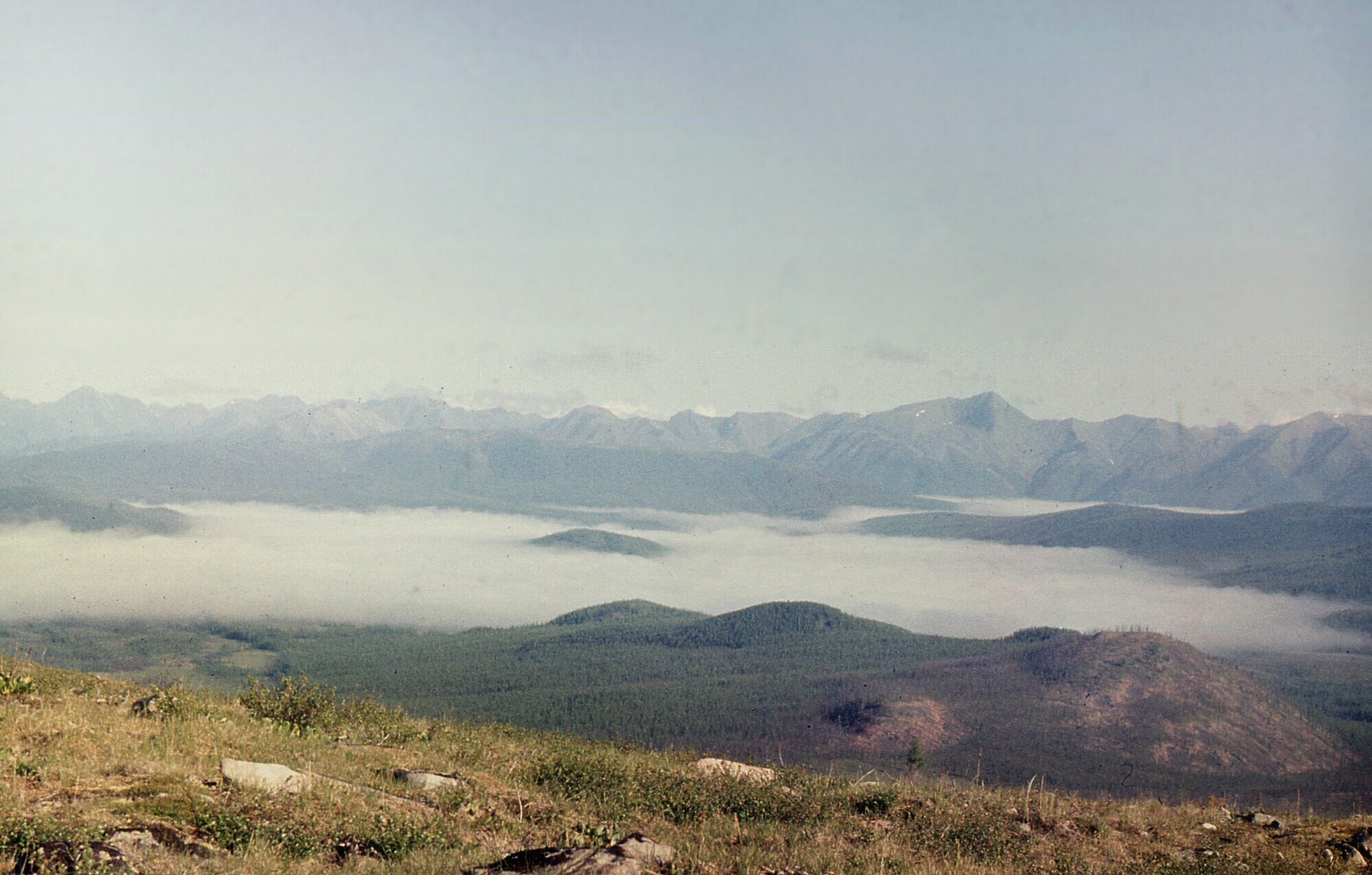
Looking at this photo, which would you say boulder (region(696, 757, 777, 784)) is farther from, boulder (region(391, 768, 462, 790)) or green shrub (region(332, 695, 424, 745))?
green shrub (region(332, 695, 424, 745))

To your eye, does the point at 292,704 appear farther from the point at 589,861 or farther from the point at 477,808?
the point at 589,861

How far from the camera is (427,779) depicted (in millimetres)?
15047

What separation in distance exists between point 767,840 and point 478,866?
4822 mm

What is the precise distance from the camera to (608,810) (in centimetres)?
1448

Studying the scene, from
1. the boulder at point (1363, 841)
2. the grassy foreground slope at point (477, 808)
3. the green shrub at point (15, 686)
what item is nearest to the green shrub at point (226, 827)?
the grassy foreground slope at point (477, 808)

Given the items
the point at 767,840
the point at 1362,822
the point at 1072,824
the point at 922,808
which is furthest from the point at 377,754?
the point at 1362,822

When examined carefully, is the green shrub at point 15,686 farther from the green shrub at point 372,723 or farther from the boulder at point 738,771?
the boulder at point 738,771

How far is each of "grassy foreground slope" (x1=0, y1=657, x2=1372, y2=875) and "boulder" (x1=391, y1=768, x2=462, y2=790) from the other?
24 centimetres

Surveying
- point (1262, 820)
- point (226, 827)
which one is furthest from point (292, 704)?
point (1262, 820)

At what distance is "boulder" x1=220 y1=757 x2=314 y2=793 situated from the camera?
42.4ft

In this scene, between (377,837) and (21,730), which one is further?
(21,730)

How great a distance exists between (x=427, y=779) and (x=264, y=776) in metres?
2.73

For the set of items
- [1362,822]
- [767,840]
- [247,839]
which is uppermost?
[247,839]

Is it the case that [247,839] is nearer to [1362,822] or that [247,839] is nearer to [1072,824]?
[1072,824]
